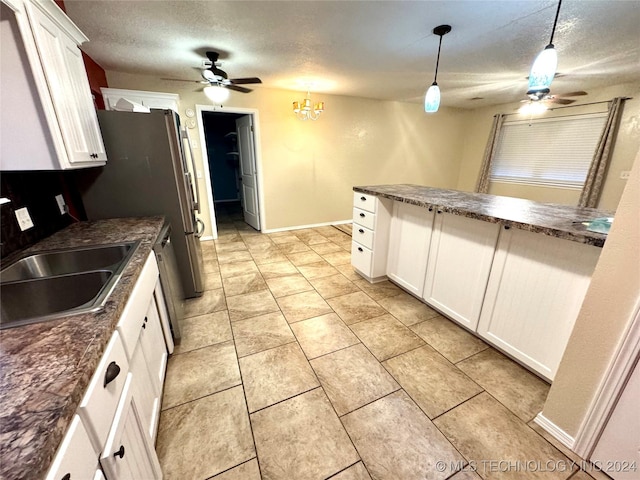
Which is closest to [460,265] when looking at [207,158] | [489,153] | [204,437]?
[204,437]

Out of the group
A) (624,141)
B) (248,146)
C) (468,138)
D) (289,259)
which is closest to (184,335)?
(289,259)

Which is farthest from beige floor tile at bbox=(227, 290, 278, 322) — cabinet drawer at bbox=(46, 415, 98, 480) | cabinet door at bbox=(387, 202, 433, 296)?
cabinet drawer at bbox=(46, 415, 98, 480)

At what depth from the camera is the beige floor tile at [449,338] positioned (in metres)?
1.84

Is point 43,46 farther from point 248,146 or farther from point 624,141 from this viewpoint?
point 624,141

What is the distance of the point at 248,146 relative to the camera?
14.3 ft

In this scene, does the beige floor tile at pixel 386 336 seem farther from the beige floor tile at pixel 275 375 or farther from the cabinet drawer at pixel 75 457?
the cabinet drawer at pixel 75 457

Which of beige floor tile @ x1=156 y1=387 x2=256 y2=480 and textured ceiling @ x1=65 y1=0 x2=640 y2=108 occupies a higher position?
textured ceiling @ x1=65 y1=0 x2=640 y2=108

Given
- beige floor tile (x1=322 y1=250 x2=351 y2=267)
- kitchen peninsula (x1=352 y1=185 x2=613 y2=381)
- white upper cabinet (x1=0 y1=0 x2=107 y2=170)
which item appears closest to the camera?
white upper cabinet (x1=0 y1=0 x2=107 y2=170)

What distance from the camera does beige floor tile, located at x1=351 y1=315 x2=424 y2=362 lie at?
6.13 ft

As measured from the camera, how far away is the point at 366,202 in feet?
8.57

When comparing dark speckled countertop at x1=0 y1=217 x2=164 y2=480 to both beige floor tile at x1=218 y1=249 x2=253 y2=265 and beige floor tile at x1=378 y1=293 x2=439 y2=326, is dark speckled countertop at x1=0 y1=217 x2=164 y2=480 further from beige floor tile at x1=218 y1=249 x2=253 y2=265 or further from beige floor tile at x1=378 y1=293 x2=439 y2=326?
beige floor tile at x1=218 y1=249 x2=253 y2=265

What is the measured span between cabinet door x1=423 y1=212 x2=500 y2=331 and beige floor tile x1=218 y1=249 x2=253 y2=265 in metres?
2.30

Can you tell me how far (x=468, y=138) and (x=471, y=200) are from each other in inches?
195

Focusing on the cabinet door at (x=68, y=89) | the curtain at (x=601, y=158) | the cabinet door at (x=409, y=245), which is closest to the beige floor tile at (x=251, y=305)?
the cabinet door at (x=409, y=245)
